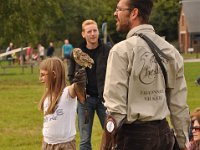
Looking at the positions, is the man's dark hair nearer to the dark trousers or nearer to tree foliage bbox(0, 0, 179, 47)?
the dark trousers

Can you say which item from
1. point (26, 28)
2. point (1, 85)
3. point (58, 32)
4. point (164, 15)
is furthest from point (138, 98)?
point (164, 15)

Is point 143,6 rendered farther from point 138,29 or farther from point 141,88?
point 141,88

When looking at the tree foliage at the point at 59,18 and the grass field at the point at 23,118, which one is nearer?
the grass field at the point at 23,118

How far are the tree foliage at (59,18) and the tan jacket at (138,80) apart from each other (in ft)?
72.1

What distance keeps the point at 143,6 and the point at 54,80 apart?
6.94 feet

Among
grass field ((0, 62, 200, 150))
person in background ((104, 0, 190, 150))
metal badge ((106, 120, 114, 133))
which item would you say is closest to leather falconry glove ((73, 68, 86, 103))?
person in background ((104, 0, 190, 150))

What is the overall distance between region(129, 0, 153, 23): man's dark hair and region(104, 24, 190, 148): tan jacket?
0.24ft

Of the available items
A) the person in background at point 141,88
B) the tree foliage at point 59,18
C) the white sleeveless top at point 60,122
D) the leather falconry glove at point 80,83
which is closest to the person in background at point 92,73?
the white sleeveless top at point 60,122

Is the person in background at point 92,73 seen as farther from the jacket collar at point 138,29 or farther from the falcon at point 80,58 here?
the jacket collar at point 138,29

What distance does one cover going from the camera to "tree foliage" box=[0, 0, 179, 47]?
2678 centimetres

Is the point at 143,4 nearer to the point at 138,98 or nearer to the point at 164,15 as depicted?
the point at 138,98

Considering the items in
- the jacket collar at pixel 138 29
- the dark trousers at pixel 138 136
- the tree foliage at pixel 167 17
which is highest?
the jacket collar at pixel 138 29

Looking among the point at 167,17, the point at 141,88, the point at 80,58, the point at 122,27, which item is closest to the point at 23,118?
the point at 80,58

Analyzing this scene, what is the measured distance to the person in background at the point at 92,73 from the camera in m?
8.16
